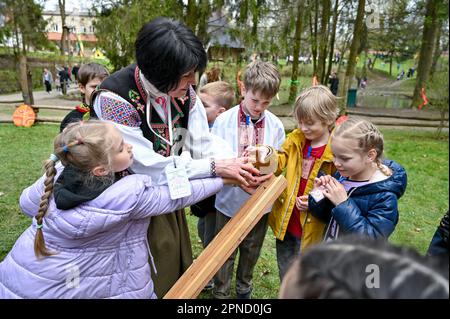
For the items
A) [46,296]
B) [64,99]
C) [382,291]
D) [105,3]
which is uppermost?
[105,3]

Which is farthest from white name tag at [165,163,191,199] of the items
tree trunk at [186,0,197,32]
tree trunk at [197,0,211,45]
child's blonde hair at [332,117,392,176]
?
tree trunk at [197,0,211,45]

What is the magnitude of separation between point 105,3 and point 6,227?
10179 millimetres

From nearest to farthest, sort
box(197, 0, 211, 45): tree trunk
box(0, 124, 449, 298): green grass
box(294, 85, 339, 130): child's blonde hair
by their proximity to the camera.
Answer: box(294, 85, 339, 130): child's blonde hair, box(0, 124, 449, 298): green grass, box(197, 0, 211, 45): tree trunk

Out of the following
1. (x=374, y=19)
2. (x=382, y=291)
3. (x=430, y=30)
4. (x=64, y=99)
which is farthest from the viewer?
(x=64, y=99)

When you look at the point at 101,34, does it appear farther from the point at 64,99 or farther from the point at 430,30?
the point at 430,30

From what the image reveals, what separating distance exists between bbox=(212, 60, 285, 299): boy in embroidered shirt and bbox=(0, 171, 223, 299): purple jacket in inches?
30.2

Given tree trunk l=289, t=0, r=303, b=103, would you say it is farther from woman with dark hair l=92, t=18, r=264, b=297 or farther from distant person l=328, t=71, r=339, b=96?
woman with dark hair l=92, t=18, r=264, b=297

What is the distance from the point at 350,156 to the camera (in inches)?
71.2

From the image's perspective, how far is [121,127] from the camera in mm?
1780

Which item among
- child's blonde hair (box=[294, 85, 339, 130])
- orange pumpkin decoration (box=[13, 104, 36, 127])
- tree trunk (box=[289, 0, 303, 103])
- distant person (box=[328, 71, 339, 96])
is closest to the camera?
child's blonde hair (box=[294, 85, 339, 130])

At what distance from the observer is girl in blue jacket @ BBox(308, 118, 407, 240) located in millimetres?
Result: 1727

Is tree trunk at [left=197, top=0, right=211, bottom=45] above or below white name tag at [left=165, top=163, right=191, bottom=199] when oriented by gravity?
above

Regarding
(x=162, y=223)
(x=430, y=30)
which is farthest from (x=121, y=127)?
(x=430, y=30)

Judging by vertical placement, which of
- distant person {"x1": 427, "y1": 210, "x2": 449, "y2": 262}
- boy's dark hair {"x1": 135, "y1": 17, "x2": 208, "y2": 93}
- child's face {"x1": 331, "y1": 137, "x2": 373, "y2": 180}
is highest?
boy's dark hair {"x1": 135, "y1": 17, "x2": 208, "y2": 93}
